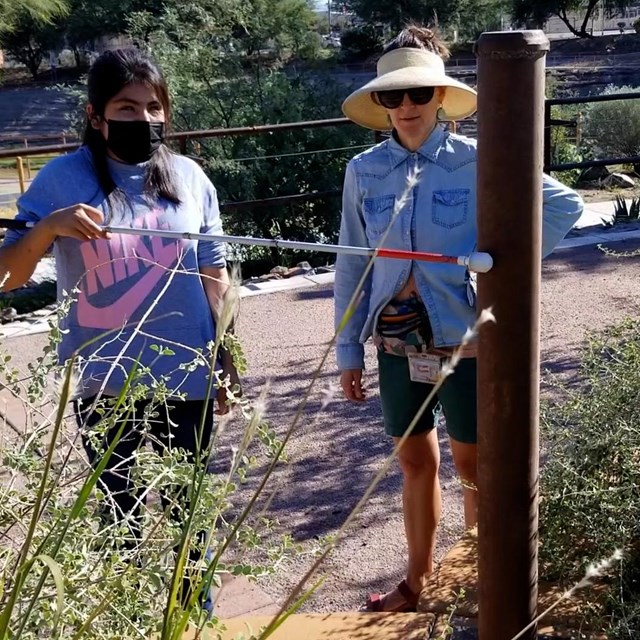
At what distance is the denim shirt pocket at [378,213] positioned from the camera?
2.63 metres

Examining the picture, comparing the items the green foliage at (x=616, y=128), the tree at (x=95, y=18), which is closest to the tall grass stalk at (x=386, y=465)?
the green foliage at (x=616, y=128)

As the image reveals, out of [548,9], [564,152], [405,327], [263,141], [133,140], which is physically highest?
[548,9]

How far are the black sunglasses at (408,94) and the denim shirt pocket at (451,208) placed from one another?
256mm

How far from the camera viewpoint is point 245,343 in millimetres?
6191

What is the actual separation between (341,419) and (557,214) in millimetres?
2609

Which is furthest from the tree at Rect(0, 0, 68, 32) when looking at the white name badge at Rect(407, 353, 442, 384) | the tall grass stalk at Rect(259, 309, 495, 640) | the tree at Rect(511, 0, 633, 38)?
the tree at Rect(511, 0, 633, 38)

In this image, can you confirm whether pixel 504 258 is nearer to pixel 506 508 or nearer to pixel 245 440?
pixel 506 508

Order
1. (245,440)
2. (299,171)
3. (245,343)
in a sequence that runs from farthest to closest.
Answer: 1. (299,171)
2. (245,343)
3. (245,440)

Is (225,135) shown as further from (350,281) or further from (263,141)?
(350,281)

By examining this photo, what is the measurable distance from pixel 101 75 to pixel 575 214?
1291mm

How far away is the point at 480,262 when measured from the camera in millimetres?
1514

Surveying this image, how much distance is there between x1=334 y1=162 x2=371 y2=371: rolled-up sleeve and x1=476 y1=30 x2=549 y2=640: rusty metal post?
1.17 m

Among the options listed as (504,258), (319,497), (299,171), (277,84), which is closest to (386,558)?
(319,497)

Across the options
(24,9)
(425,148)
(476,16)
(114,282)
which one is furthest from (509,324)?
(476,16)
